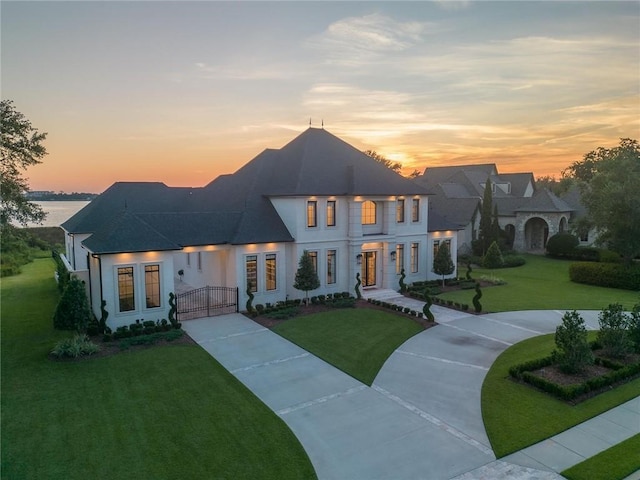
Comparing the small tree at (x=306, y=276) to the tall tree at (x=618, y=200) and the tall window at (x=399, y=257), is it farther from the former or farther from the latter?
the tall tree at (x=618, y=200)

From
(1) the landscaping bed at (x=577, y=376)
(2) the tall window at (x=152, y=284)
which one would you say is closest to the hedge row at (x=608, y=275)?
(1) the landscaping bed at (x=577, y=376)

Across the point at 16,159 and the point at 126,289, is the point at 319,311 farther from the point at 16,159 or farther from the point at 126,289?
the point at 16,159

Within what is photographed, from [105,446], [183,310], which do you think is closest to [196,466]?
[105,446]

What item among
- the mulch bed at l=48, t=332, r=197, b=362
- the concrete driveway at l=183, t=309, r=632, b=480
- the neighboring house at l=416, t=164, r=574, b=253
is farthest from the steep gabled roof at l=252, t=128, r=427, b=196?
the neighboring house at l=416, t=164, r=574, b=253

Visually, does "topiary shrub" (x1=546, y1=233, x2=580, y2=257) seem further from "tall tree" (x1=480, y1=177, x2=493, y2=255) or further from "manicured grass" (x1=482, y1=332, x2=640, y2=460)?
"manicured grass" (x1=482, y1=332, x2=640, y2=460)

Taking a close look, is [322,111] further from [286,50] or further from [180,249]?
[180,249]
